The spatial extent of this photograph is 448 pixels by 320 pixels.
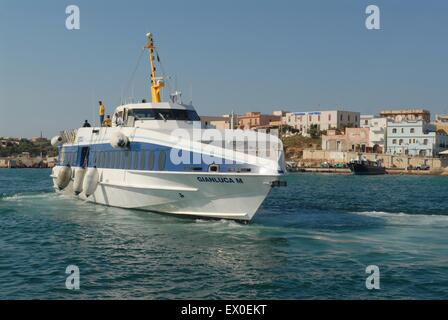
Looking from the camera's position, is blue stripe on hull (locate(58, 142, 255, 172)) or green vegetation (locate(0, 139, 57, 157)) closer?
blue stripe on hull (locate(58, 142, 255, 172))

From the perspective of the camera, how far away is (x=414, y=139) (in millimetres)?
106312

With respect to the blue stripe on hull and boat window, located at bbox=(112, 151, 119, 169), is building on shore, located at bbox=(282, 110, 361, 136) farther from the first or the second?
boat window, located at bbox=(112, 151, 119, 169)

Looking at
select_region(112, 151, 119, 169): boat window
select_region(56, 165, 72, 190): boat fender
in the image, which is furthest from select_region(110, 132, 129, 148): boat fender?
select_region(56, 165, 72, 190): boat fender

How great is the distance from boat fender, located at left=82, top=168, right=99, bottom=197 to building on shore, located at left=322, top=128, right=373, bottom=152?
316 ft

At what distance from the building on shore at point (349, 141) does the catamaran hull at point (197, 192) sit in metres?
99.1

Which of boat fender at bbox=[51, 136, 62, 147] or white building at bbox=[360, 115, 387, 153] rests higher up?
white building at bbox=[360, 115, 387, 153]

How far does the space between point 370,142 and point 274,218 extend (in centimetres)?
9909

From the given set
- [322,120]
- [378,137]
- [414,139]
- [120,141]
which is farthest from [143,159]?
[322,120]

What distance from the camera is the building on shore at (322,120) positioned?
137650mm

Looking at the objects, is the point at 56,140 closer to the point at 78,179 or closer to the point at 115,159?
the point at 78,179

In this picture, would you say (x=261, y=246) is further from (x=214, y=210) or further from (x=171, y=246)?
(x=214, y=210)

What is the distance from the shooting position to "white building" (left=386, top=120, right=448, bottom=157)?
105 metres
